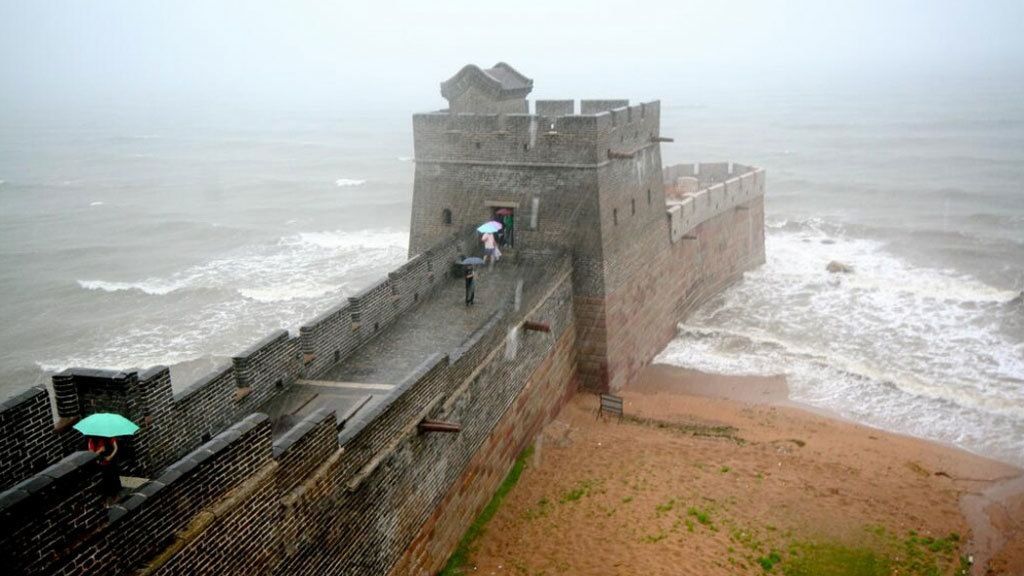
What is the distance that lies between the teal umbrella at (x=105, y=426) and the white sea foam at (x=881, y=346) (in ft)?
51.2

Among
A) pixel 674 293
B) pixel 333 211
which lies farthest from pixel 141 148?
pixel 674 293

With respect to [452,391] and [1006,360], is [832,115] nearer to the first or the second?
[1006,360]

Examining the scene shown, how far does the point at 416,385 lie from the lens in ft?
34.1

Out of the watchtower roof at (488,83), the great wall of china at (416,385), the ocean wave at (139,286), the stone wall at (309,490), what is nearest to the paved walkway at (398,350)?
the great wall of china at (416,385)

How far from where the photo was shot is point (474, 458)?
1248cm

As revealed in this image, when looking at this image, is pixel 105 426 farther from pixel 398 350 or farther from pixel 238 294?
pixel 238 294

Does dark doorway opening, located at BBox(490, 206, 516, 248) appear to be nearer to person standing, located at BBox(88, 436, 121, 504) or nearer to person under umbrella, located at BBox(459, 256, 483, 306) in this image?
person under umbrella, located at BBox(459, 256, 483, 306)

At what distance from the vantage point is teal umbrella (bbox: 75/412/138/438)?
281 inches

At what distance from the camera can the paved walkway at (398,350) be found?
11.4 meters

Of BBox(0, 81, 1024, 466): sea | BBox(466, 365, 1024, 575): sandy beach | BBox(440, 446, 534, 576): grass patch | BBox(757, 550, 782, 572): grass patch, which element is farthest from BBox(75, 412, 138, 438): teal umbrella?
BBox(0, 81, 1024, 466): sea

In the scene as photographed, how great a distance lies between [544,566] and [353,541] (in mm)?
3417

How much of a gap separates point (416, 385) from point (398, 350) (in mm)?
3285

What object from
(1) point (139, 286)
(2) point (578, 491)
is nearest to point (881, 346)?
(2) point (578, 491)

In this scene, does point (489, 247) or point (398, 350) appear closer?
point (398, 350)
